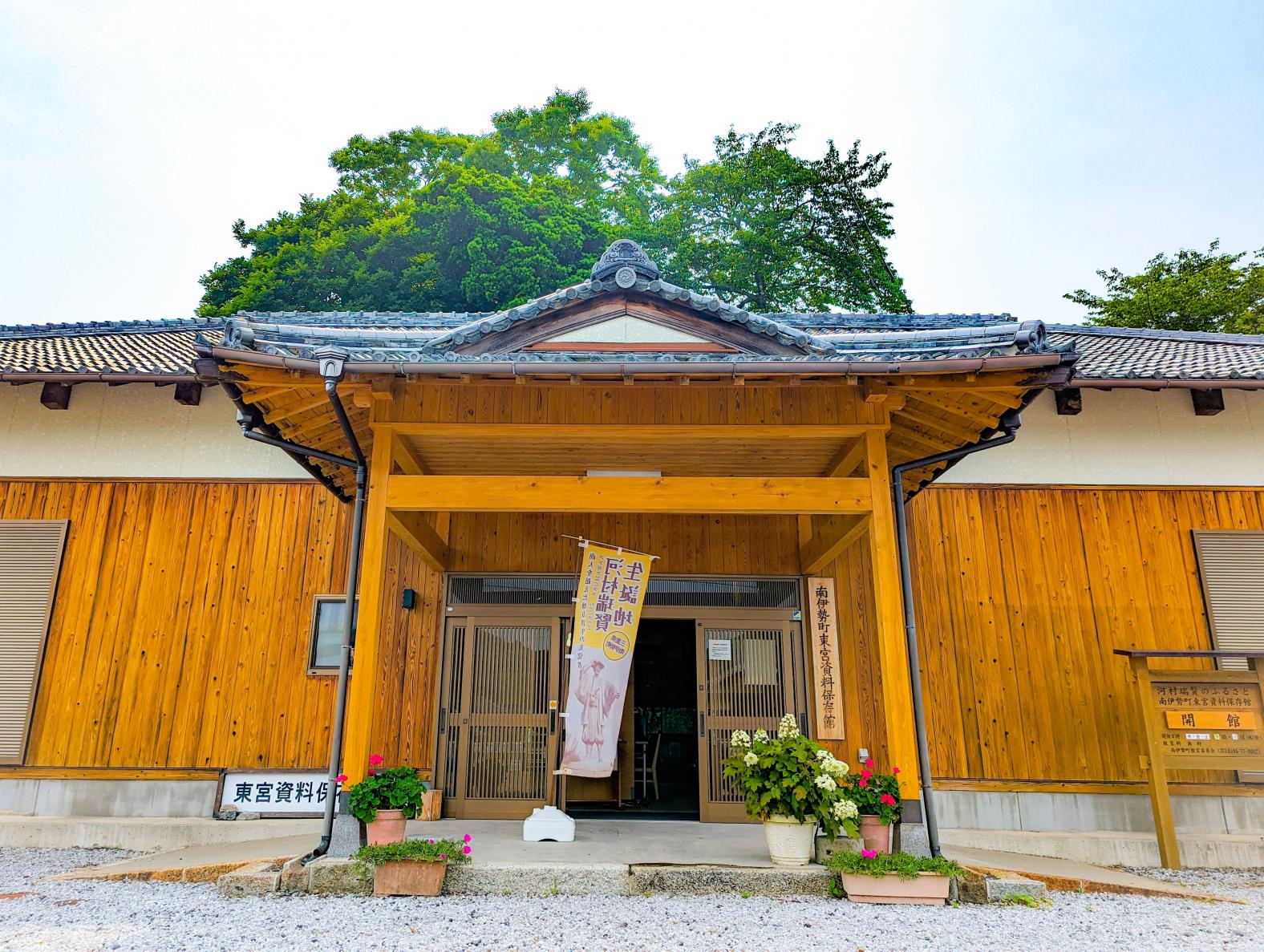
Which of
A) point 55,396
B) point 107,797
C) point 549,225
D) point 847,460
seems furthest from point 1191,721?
point 549,225

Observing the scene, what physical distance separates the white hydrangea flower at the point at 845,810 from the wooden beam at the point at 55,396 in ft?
26.0

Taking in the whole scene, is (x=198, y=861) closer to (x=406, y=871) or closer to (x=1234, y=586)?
(x=406, y=871)

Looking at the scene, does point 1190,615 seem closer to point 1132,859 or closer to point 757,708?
point 1132,859

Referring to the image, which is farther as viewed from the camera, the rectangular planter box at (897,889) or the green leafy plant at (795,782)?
the green leafy plant at (795,782)

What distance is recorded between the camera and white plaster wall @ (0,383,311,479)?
7750mm

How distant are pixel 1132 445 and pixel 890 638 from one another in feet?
14.2

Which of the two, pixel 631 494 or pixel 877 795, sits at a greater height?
pixel 631 494

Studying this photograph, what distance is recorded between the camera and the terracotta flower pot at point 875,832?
4773mm

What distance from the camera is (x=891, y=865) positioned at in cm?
458

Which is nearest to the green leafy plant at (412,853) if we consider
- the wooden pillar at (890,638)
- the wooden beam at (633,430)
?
the wooden beam at (633,430)

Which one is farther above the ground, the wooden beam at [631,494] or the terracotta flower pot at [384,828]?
the wooden beam at [631,494]

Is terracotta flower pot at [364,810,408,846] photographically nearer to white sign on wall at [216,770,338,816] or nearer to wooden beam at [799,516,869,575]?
white sign on wall at [216,770,338,816]

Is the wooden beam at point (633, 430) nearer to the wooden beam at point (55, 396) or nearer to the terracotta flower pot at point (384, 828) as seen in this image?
the terracotta flower pot at point (384, 828)

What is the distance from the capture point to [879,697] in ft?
23.8
